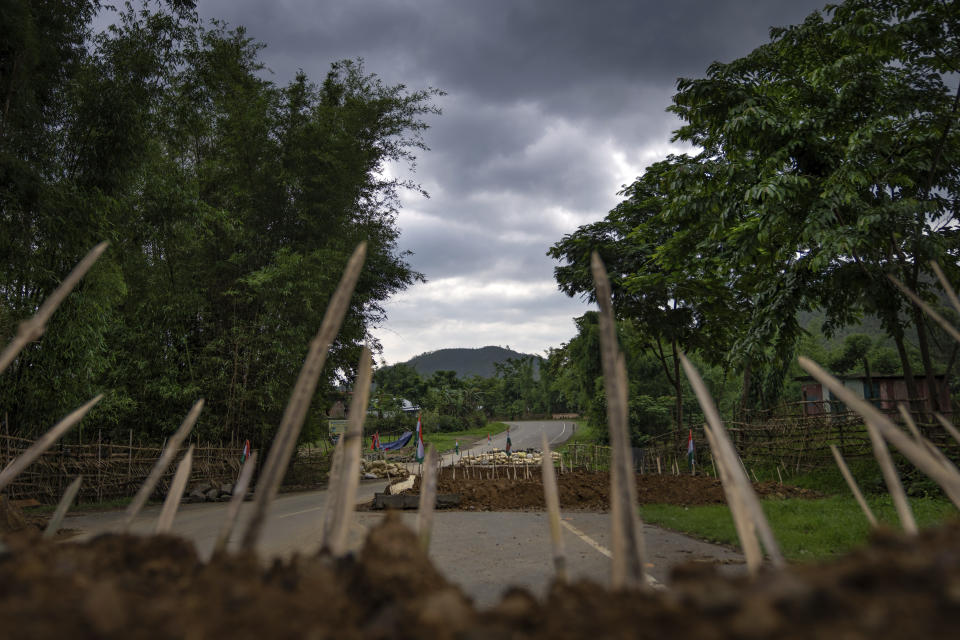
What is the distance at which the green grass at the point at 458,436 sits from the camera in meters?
37.6

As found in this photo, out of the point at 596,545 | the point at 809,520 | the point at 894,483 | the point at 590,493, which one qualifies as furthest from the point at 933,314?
the point at 590,493

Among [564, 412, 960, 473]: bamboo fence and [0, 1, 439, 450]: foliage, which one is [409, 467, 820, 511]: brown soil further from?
[0, 1, 439, 450]: foliage

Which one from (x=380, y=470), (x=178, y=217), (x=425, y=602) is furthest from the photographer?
(x=380, y=470)

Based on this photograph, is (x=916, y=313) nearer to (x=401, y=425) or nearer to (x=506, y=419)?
(x=401, y=425)

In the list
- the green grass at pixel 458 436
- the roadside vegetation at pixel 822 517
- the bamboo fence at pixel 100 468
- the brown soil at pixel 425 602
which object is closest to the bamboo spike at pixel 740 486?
the brown soil at pixel 425 602

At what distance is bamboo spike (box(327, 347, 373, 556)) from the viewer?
1.42m

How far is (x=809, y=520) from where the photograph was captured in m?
7.14

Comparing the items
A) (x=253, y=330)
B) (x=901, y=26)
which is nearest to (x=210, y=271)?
(x=253, y=330)

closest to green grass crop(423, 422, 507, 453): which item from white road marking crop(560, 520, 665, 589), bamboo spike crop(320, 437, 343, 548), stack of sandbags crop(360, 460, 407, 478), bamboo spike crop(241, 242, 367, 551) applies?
stack of sandbags crop(360, 460, 407, 478)

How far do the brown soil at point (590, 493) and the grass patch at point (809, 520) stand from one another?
0.83 meters

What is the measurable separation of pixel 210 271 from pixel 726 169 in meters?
11.8

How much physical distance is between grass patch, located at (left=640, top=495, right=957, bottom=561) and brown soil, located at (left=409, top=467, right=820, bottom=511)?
0.83 m

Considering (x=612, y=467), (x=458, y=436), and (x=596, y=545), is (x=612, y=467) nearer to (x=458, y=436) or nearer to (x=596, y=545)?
(x=596, y=545)

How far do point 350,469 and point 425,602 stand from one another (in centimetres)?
60
